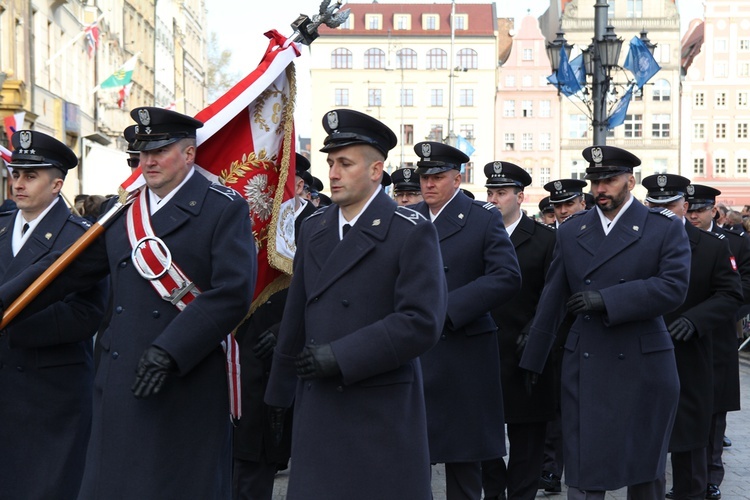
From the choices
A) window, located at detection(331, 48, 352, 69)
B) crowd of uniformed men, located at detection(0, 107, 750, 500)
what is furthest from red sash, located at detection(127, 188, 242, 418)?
window, located at detection(331, 48, 352, 69)

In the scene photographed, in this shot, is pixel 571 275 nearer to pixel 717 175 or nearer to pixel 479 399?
pixel 479 399

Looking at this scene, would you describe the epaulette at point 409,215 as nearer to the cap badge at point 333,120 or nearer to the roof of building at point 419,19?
the cap badge at point 333,120

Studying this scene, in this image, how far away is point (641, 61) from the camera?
2127 centimetres

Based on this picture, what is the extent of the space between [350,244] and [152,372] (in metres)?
0.95

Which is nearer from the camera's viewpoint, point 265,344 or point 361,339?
point 361,339

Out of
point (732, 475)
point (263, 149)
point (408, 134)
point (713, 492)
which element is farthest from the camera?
point (408, 134)

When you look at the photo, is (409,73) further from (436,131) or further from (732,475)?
(732,475)

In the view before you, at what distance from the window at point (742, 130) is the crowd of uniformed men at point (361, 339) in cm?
7514

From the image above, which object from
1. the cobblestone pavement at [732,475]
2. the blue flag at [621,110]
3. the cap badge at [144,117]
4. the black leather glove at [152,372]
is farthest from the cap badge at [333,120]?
the blue flag at [621,110]

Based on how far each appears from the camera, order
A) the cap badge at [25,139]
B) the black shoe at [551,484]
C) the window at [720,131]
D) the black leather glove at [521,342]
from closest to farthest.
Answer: the cap badge at [25,139]
the black leather glove at [521,342]
the black shoe at [551,484]
the window at [720,131]

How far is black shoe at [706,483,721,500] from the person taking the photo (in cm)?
841

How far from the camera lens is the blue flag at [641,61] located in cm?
2100

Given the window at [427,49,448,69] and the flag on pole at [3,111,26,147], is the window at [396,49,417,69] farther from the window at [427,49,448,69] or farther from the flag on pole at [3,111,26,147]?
the flag on pole at [3,111,26,147]

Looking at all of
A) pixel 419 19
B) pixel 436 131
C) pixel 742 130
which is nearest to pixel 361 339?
pixel 742 130
